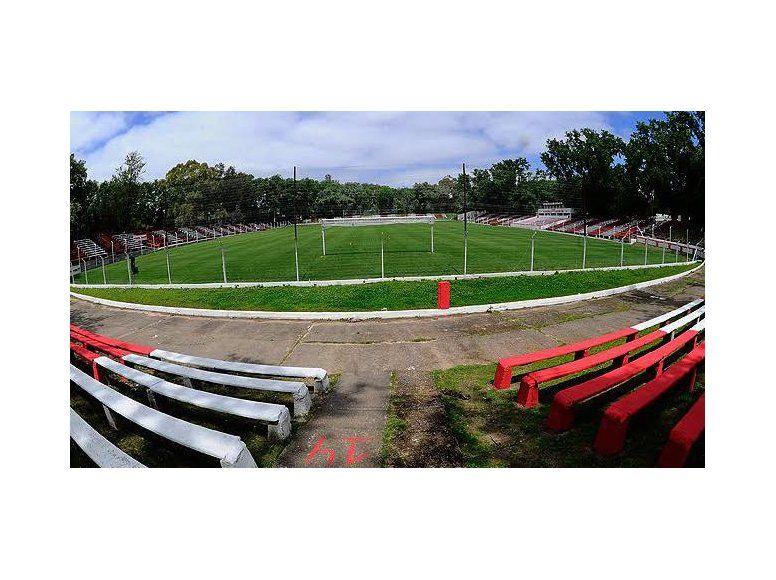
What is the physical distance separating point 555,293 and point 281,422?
28.7 feet

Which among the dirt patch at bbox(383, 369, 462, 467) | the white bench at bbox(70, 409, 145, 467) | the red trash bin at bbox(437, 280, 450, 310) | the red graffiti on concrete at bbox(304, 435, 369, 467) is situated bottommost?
the red graffiti on concrete at bbox(304, 435, 369, 467)

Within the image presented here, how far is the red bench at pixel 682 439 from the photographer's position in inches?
128

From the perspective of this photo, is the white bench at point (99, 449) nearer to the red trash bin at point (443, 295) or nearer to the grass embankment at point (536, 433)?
the grass embankment at point (536, 433)

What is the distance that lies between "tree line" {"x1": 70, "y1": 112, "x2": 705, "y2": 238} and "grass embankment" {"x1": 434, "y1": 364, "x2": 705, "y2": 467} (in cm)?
1001

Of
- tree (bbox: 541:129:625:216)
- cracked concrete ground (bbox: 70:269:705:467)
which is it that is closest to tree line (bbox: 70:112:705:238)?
tree (bbox: 541:129:625:216)

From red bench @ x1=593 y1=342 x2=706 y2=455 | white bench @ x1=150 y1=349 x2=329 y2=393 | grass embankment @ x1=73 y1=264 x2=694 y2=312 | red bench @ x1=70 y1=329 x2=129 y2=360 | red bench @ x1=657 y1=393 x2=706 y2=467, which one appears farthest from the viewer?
grass embankment @ x1=73 y1=264 x2=694 y2=312

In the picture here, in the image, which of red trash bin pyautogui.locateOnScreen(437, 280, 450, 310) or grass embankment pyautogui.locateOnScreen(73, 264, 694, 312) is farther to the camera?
grass embankment pyautogui.locateOnScreen(73, 264, 694, 312)

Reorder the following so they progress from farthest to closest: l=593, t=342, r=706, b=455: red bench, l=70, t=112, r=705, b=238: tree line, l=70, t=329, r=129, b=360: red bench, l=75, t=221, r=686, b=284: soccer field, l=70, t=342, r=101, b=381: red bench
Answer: l=70, t=112, r=705, b=238: tree line
l=75, t=221, r=686, b=284: soccer field
l=70, t=329, r=129, b=360: red bench
l=70, t=342, r=101, b=381: red bench
l=593, t=342, r=706, b=455: red bench

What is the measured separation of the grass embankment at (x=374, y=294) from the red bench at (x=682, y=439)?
6.49 metres

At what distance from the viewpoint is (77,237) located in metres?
22.5

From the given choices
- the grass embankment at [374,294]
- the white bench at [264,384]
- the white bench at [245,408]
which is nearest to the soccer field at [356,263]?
the grass embankment at [374,294]

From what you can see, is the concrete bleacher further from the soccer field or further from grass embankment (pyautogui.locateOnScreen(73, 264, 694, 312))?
grass embankment (pyautogui.locateOnScreen(73, 264, 694, 312))

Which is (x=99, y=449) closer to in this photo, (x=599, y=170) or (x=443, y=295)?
(x=443, y=295)

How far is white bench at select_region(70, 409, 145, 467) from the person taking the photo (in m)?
3.35
